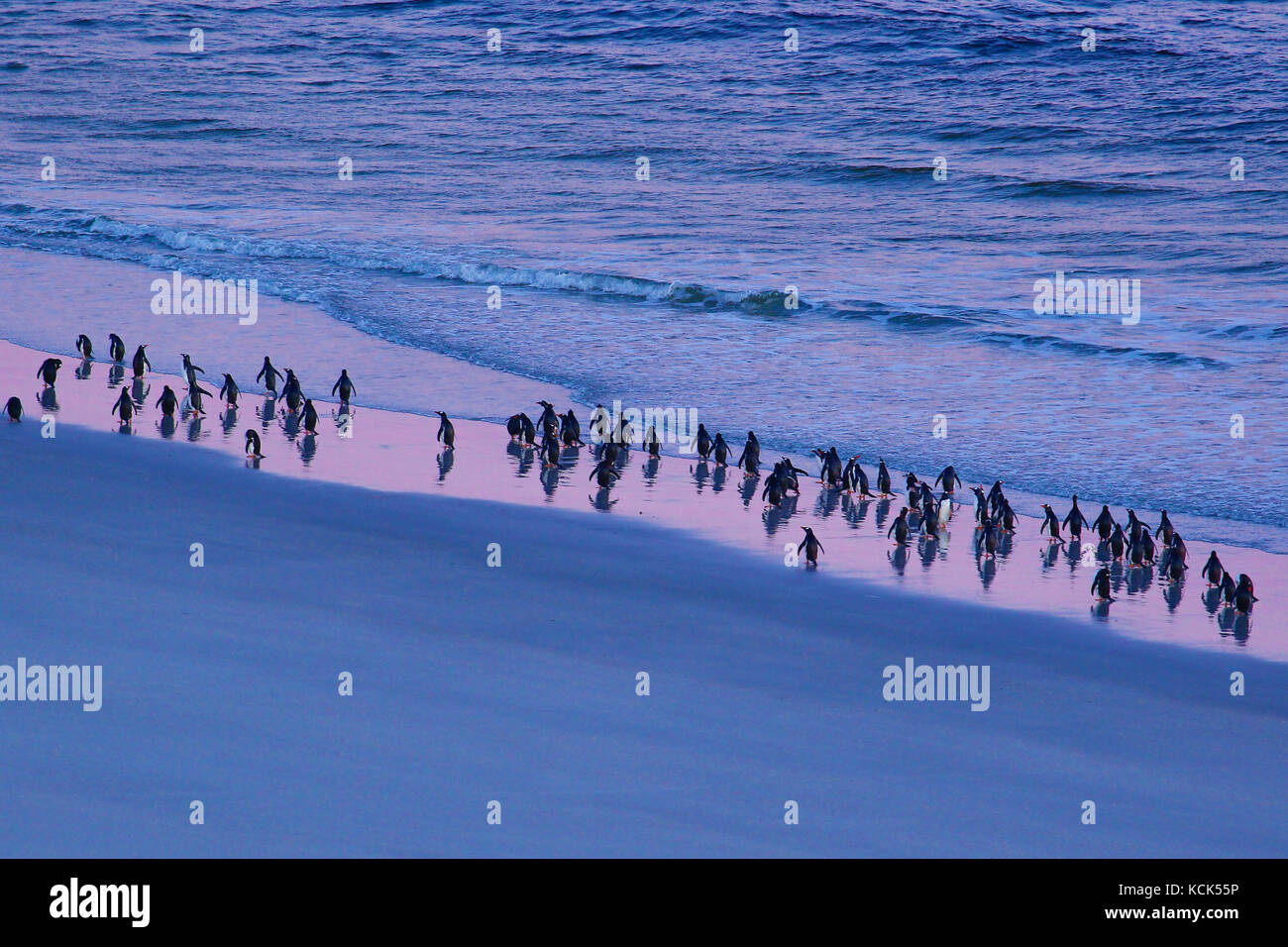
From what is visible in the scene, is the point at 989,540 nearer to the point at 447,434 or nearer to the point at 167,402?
the point at 447,434

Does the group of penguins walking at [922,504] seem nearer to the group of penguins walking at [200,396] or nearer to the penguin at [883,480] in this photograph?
the penguin at [883,480]

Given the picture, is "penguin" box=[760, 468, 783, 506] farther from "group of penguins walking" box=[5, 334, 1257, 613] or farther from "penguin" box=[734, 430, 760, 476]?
"penguin" box=[734, 430, 760, 476]

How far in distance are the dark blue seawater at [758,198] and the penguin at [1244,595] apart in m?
1.59

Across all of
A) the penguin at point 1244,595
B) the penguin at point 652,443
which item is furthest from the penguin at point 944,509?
the penguin at point 652,443

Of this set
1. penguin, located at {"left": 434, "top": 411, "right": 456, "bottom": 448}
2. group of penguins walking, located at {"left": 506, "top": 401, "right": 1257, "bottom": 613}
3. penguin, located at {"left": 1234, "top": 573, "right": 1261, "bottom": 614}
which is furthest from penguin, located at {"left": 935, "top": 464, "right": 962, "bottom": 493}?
penguin, located at {"left": 434, "top": 411, "right": 456, "bottom": 448}

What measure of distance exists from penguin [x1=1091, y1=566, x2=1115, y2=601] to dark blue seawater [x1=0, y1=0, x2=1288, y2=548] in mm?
1797

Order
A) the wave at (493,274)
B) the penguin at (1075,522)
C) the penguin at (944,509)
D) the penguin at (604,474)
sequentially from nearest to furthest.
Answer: the penguin at (1075,522), the penguin at (944,509), the penguin at (604,474), the wave at (493,274)

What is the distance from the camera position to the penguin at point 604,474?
1084 centimetres

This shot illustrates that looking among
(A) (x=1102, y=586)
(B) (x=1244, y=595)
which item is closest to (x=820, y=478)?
(A) (x=1102, y=586)

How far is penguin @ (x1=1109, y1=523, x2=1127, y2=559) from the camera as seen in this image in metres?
9.37

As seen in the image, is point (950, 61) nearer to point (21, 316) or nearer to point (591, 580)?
point (21, 316)

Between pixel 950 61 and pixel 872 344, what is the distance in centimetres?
2049

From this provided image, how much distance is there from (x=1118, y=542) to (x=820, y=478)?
2507 millimetres

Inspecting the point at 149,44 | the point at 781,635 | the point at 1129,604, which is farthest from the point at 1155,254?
the point at 149,44
